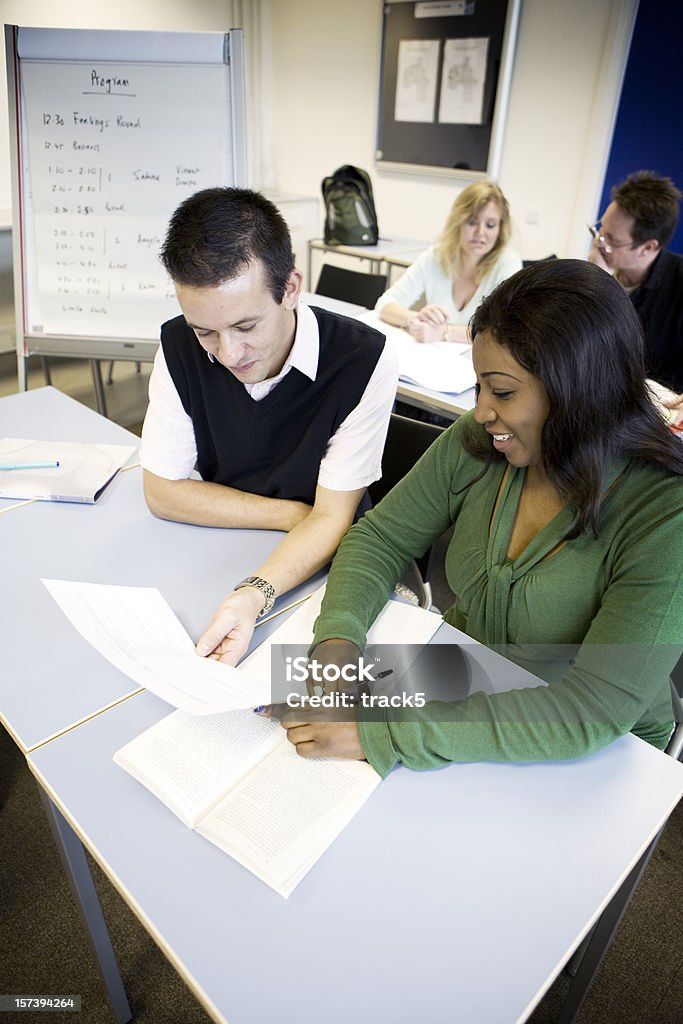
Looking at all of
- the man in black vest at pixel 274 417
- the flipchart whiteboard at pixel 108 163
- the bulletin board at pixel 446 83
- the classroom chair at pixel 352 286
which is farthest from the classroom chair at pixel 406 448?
the bulletin board at pixel 446 83

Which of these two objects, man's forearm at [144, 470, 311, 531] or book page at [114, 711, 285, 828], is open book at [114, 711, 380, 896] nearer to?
book page at [114, 711, 285, 828]

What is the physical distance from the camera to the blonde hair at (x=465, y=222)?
2674mm

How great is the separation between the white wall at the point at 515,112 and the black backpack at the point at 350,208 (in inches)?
27.3

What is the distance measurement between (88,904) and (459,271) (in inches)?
102

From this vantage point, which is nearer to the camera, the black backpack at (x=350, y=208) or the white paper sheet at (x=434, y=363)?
the white paper sheet at (x=434, y=363)

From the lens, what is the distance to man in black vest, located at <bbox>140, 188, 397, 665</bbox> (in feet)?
4.07

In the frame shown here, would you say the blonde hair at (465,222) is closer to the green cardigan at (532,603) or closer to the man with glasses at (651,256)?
the man with glasses at (651,256)

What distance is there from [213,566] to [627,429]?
0.77 m

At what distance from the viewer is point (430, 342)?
8.36ft

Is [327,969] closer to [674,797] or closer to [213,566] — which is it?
[674,797]

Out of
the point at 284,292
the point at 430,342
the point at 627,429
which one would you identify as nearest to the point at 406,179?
the point at 430,342

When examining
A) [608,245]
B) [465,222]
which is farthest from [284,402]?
[465,222]

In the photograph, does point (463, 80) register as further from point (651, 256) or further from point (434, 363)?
point (434, 363)

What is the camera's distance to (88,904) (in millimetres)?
1097
